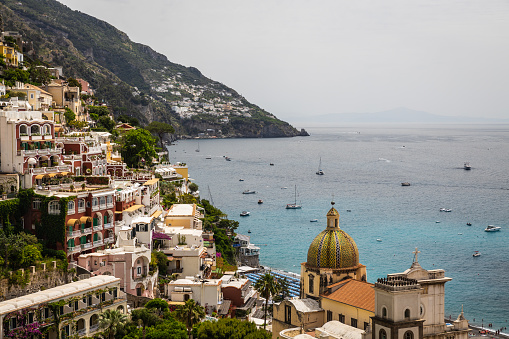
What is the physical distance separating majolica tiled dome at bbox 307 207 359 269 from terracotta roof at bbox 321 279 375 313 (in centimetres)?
153

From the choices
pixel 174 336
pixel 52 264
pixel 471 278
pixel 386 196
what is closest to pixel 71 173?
pixel 52 264

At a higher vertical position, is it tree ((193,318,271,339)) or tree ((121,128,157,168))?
tree ((121,128,157,168))

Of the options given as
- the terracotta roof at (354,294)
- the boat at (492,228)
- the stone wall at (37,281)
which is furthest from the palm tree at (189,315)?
the boat at (492,228)

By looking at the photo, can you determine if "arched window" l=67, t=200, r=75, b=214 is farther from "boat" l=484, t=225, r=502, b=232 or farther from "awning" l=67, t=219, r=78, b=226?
"boat" l=484, t=225, r=502, b=232

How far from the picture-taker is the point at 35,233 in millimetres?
44062

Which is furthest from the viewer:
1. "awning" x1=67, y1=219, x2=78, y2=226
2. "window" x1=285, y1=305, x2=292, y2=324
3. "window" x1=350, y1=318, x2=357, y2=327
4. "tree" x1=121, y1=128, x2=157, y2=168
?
"tree" x1=121, y1=128, x2=157, y2=168

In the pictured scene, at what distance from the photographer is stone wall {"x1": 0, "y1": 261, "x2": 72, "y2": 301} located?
3825 centimetres

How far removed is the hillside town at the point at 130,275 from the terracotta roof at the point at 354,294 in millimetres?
97

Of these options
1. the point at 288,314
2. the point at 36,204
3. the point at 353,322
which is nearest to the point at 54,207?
the point at 36,204

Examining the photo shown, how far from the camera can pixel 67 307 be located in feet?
120

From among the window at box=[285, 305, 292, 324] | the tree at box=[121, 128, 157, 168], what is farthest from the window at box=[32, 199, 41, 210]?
the tree at box=[121, 128, 157, 168]

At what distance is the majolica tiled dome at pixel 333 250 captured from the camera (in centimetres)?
4259

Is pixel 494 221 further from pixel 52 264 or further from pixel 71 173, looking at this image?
pixel 52 264

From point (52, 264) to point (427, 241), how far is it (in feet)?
234
